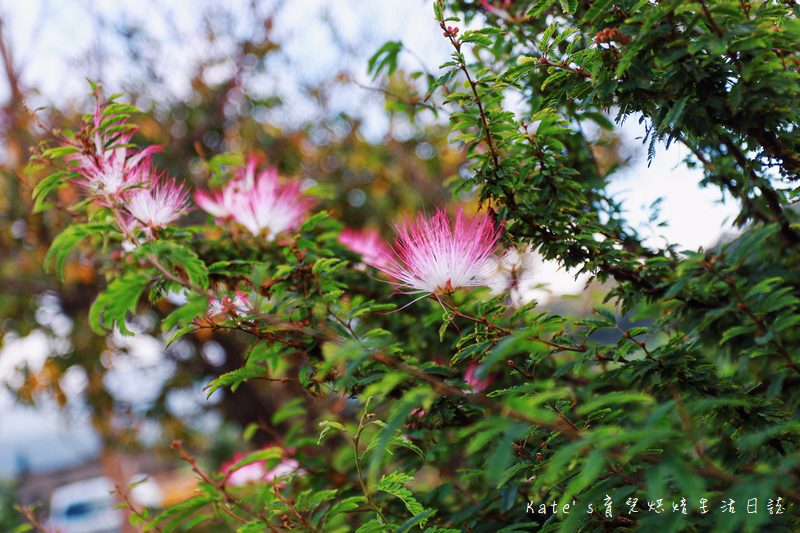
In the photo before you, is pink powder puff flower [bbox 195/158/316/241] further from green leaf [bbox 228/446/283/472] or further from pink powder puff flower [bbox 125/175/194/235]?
green leaf [bbox 228/446/283/472]

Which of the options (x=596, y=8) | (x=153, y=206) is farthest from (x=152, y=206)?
(x=596, y=8)

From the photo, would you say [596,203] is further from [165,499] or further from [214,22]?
[165,499]

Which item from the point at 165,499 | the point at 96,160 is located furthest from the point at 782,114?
the point at 165,499

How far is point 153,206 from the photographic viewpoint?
150 cm

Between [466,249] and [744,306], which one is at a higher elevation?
[466,249]

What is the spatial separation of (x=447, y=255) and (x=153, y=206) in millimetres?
923

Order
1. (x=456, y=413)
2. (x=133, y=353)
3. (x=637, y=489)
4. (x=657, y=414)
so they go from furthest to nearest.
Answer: (x=133, y=353) < (x=456, y=413) < (x=637, y=489) < (x=657, y=414)

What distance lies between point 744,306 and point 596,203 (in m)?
0.75

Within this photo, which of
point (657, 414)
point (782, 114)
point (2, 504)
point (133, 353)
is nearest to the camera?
point (657, 414)

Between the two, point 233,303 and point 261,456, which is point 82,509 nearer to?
point 261,456

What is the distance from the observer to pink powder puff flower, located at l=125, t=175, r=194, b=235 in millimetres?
1467

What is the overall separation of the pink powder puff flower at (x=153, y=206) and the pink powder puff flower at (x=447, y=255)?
0.76 meters

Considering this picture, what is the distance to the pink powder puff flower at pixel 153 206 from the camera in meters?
1.47

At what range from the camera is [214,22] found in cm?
447
